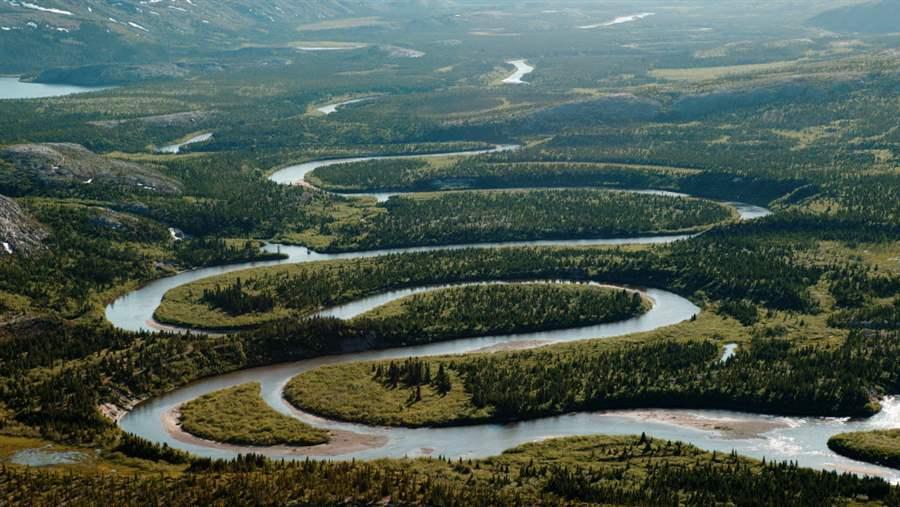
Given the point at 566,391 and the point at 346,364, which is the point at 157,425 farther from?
the point at 566,391

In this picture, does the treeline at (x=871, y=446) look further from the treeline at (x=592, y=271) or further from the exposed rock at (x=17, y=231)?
the exposed rock at (x=17, y=231)

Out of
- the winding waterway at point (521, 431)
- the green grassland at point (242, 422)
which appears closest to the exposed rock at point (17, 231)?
the winding waterway at point (521, 431)

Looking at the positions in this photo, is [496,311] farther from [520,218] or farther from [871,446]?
[520,218]

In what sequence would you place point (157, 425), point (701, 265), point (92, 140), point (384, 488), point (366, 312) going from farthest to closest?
point (92, 140) → point (701, 265) → point (366, 312) → point (157, 425) → point (384, 488)

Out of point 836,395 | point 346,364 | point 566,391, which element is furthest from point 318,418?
point 836,395

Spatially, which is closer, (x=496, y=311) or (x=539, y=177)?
(x=496, y=311)

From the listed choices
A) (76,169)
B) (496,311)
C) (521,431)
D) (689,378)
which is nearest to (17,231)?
(76,169)
